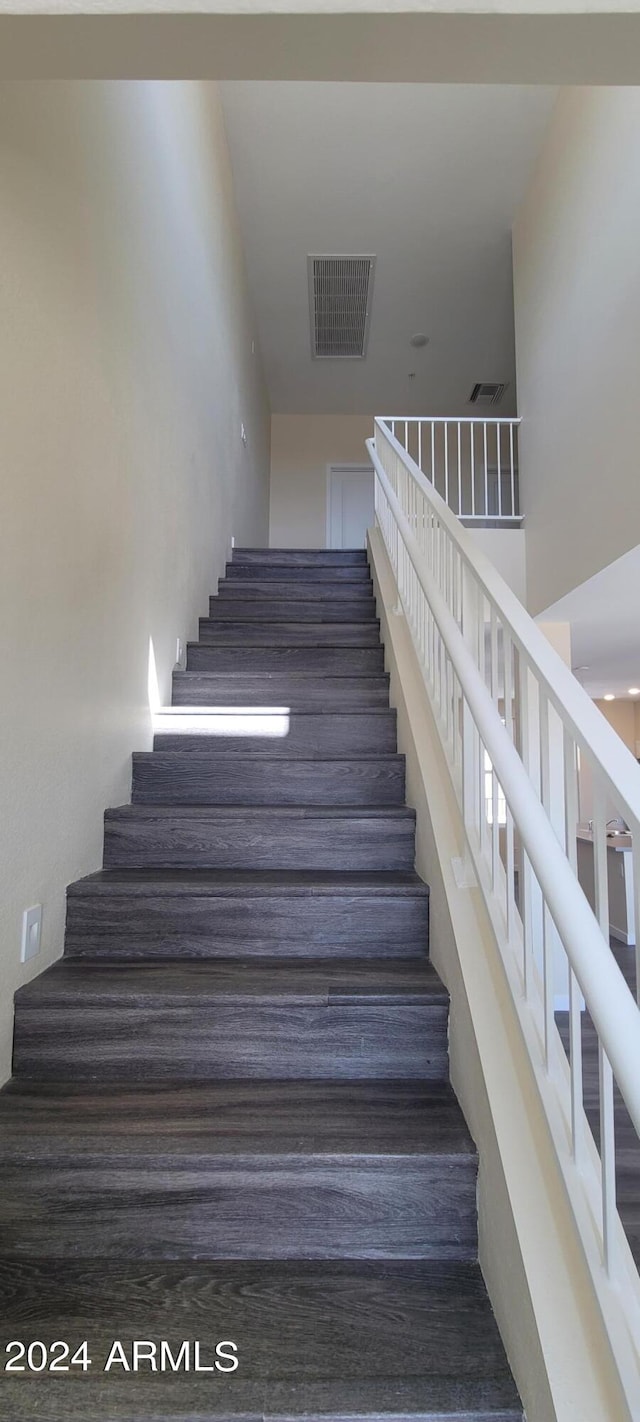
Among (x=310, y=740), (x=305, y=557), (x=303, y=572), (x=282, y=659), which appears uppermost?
(x=305, y=557)

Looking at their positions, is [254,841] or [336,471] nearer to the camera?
[254,841]

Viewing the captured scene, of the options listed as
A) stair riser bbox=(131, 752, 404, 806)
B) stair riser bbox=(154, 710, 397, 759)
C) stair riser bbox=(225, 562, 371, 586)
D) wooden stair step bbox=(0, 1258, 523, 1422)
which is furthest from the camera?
stair riser bbox=(225, 562, 371, 586)

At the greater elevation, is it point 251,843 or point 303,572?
point 303,572

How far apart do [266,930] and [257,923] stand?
0.09ft

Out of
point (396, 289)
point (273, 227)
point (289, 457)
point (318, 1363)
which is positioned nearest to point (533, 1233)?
point (318, 1363)

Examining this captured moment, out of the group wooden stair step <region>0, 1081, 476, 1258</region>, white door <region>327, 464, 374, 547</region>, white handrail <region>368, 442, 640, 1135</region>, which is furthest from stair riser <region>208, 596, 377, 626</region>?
white door <region>327, 464, 374, 547</region>

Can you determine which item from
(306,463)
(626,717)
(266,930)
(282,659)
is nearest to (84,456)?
(266,930)

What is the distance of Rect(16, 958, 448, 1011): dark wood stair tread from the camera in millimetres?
1513

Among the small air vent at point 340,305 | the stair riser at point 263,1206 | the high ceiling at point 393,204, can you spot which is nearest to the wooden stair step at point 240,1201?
the stair riser at point 263,1206

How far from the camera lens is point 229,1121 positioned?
1.35 meters

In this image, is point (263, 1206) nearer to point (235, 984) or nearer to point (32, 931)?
point (235, 984)

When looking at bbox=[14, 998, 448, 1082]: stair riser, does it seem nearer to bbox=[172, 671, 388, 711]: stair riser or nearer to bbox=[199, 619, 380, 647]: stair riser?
bbox=[172, 671, 388, 711]: stair riser

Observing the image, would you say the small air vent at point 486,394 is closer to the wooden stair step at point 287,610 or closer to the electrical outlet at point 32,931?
the wooden stair step at point 287,610

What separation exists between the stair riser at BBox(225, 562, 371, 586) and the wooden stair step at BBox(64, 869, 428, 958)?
7.96 feet
